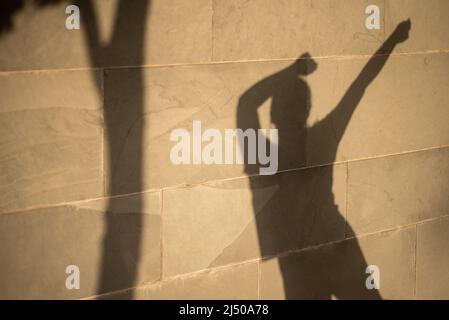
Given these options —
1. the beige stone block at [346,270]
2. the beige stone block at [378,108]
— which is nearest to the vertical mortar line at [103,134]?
the beige stone block at [346,270]

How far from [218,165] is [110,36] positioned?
47.2 inches

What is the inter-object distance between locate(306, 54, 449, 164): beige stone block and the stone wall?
1cm

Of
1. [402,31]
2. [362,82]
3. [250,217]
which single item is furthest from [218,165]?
[402,31]

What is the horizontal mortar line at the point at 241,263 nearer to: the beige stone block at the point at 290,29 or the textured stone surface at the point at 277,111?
the textured stone surface at the point at 277,111

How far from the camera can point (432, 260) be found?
688cm

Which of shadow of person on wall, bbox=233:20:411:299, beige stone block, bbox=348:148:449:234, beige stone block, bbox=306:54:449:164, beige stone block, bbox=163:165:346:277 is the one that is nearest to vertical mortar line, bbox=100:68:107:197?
beige stone block, bbox=163:165:346:277

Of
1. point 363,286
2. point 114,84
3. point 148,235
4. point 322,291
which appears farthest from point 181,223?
point 363,286

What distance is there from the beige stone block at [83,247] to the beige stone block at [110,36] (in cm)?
89

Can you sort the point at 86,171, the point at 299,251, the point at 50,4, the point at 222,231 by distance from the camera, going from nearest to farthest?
the point at 50,4
the point at 86,171
the point at 222,231
the point at 299,251

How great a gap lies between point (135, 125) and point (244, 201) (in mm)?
1044

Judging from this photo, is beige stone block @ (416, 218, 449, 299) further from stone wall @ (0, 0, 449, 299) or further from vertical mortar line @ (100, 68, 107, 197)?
vertical mortar line @ (100, 68, 107, 197)

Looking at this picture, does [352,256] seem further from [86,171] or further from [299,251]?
[86,171]

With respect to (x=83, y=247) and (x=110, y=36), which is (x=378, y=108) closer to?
(x=110, y=36)

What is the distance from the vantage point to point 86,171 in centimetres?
476
